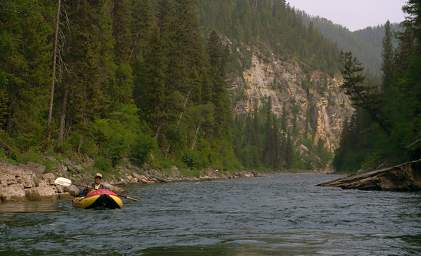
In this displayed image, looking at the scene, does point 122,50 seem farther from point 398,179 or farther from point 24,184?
point 24,184

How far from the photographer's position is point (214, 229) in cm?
1658

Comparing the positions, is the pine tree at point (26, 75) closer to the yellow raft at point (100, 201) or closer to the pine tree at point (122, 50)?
the yellow raft at point (100, 201)

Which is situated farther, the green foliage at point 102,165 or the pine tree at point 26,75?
the green foliage at point 102,165

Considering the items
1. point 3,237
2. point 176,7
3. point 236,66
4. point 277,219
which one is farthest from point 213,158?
point 236,66

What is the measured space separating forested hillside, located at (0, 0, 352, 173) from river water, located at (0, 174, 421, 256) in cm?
1182

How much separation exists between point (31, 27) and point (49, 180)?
1084 cm

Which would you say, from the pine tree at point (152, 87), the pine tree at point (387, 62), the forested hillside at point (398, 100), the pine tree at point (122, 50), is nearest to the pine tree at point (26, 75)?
the pine tree at point (122, 50)

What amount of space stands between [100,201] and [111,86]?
110 ft

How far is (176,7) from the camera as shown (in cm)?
7412

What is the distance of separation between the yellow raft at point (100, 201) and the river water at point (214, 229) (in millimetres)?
607

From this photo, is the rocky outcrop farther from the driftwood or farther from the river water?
the driftwood

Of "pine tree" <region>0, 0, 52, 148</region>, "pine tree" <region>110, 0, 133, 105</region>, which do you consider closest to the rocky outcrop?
"pine tree" <region>0, 0, 52, 148</region>

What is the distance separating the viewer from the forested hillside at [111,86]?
3434cm

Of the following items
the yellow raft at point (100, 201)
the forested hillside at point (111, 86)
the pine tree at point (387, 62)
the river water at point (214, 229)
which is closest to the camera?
the river water at point (214, 229)
